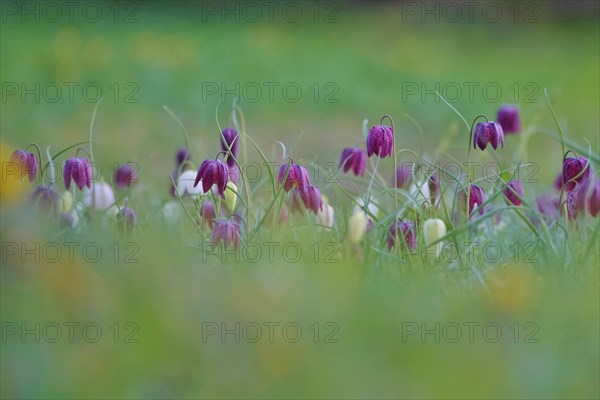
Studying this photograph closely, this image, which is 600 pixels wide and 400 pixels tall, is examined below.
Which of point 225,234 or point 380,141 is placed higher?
point 380,141

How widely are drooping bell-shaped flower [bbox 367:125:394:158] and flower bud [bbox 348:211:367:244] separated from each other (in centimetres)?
15

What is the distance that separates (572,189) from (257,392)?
124 cm

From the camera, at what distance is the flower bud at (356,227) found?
1841mm

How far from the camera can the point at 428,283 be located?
4.92 ft

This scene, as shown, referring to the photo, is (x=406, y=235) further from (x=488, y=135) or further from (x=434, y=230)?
(x=488, y=135)

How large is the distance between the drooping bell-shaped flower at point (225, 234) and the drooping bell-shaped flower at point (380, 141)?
323mm

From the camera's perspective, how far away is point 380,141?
77.4 inches

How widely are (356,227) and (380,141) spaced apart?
0.21m
